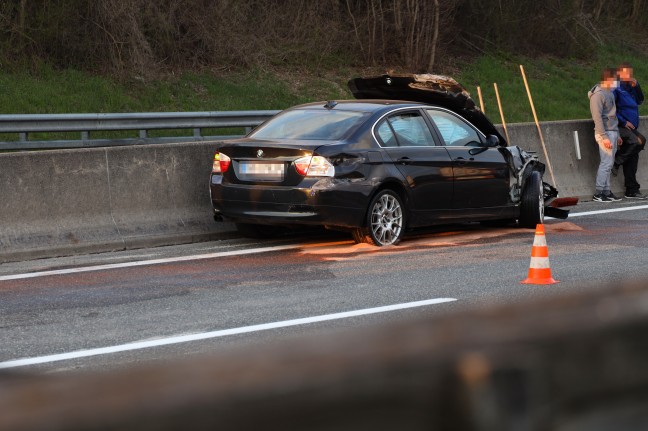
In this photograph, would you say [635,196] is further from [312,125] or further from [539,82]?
[539,82]

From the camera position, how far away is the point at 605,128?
58.4 feet

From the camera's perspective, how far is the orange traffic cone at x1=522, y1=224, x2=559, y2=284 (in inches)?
368

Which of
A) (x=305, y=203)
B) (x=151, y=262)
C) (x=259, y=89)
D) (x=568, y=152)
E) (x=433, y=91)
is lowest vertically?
(x=151, y=262)

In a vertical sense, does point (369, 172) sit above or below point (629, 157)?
above

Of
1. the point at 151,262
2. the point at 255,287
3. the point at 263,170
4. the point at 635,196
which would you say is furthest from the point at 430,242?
the point at 635,196

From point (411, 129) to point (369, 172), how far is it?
1.10m

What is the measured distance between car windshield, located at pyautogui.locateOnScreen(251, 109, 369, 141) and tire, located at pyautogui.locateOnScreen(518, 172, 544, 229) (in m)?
2.63

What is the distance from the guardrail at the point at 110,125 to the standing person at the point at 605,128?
28.1ft

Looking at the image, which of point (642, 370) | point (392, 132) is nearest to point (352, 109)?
point (392, 132)

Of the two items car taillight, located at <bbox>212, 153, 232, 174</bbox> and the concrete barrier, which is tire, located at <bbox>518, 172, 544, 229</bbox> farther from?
car taillight, located at <bbox>212, 153, 232, 174</bbox>

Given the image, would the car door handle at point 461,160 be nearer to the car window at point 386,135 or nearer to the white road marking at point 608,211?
the car window at point 386,135

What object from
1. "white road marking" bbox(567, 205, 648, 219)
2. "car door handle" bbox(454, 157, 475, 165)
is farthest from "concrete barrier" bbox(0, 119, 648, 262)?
"white road marking" bbox(567, 205, 648, 219)

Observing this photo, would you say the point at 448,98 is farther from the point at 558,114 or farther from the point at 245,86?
the point at 558,114

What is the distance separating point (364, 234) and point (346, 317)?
12.2ft
